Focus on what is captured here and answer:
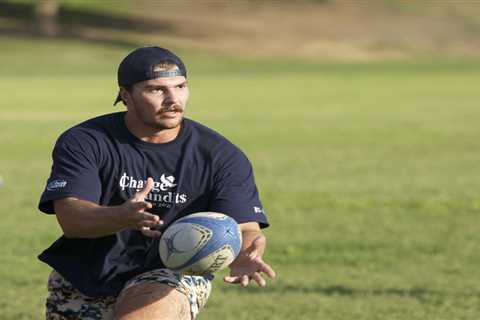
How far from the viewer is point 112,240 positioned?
6.43 metres

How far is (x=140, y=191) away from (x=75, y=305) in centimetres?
74

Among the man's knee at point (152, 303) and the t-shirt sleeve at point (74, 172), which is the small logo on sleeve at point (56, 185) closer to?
the t-shirt sleeve at point (74, 172)

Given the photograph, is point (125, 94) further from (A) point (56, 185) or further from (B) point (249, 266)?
(B) point (249, 266)

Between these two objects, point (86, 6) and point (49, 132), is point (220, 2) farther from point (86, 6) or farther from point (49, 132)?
point (49, 132)

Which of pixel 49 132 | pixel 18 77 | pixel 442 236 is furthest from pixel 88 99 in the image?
pixel 442 236

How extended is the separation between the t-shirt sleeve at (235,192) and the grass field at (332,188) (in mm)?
2556

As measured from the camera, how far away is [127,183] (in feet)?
20.8

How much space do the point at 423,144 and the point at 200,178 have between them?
1765cm

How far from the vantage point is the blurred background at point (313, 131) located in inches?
408

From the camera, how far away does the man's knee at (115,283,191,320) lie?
Result: 6.02 metres

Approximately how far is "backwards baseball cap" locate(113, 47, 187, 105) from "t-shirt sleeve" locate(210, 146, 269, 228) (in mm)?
557

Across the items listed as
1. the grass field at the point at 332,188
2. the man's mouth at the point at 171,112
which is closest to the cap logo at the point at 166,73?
the man's mouth at the point at 171,112

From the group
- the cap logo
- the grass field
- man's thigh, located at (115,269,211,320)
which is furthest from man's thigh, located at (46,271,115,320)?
the grass field

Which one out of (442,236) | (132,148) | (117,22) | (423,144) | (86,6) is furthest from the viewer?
(86,6)
